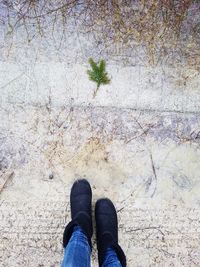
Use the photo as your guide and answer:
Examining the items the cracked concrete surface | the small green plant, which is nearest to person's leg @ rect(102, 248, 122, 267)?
the cracked concrete surface

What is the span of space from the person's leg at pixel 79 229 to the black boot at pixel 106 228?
71 millimetres

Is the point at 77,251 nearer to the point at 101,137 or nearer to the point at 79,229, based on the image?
the point at 79,229

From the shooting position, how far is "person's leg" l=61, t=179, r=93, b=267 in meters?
2.66

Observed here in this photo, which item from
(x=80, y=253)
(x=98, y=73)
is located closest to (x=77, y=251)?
(x=80, y=253)

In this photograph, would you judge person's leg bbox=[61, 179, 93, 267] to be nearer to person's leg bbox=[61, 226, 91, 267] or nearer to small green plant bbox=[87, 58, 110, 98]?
person's leg bbox=[61, 226, 91, 267]

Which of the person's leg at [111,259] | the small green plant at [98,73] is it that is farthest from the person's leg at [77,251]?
the small green plant at [98,73]

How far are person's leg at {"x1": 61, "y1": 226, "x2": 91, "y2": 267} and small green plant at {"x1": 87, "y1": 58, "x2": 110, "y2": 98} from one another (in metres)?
1.04

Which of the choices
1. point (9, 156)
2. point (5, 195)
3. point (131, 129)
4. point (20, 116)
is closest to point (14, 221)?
point (5, 195)

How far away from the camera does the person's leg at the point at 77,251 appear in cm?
261

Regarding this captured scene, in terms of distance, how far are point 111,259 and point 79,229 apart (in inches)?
11.5

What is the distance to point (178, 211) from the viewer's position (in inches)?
121

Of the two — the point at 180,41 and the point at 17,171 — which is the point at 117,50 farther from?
the point at 17,171

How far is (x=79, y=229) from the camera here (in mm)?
2904

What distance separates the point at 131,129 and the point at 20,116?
2.66 feet
